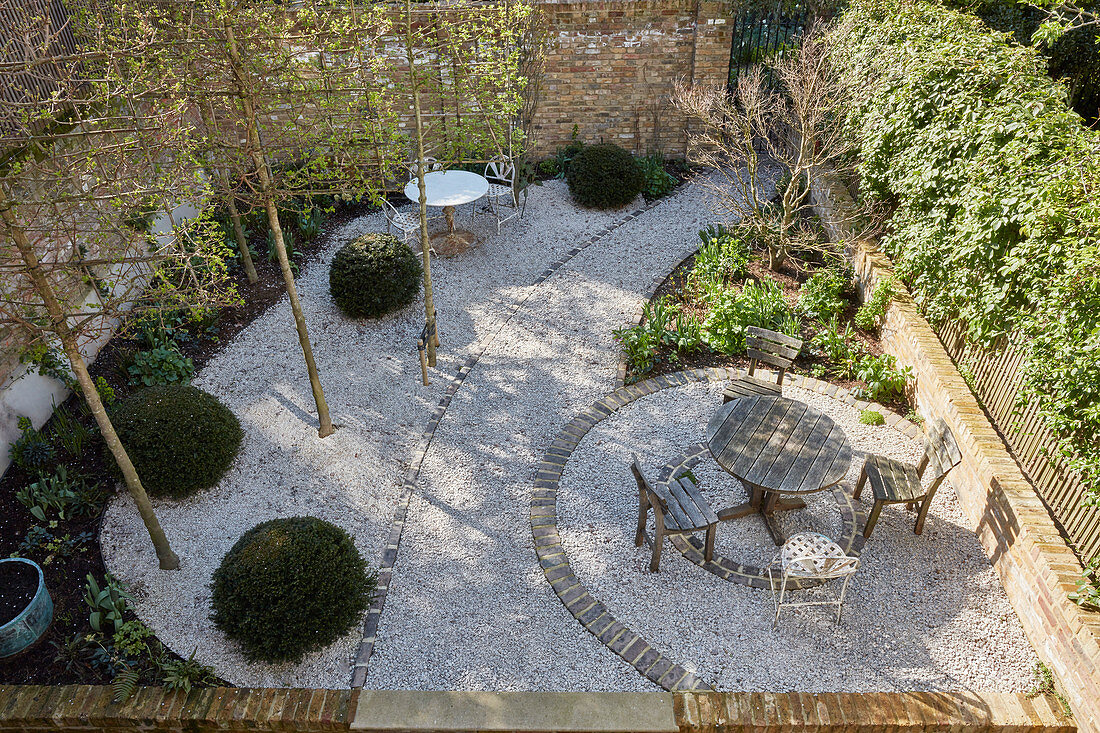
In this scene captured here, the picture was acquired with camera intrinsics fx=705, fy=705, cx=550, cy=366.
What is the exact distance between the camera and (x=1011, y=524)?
17.7ft

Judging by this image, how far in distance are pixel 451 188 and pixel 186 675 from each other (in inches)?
287

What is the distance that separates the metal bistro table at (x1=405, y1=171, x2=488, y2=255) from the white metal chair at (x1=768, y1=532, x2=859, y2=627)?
6521 mm

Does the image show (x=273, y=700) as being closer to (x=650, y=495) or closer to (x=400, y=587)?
(x=400, y=587)

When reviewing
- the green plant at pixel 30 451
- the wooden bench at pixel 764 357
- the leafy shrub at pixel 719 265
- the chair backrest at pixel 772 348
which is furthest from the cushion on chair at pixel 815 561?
the green plant at pixel 30 451

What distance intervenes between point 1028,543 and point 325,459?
5969 mm

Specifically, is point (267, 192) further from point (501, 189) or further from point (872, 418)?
point (872, 418)

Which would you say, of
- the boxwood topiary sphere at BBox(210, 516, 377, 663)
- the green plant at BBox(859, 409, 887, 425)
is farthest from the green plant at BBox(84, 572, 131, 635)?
the green plant at BBox(859, 409, 887, 425)

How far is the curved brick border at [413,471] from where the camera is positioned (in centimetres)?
520

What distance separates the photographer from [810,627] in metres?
5.21

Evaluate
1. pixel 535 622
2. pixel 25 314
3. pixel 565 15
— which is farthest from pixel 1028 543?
pixel 565 15

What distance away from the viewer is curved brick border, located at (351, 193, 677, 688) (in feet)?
17.1

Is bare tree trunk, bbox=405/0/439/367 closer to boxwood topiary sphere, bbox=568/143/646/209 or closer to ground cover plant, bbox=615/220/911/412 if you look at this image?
ground cover plant, bbox=615/220/911/412

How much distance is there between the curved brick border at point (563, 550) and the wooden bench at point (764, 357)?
1.21 feet

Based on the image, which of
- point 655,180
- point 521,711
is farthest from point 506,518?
point 655,180
